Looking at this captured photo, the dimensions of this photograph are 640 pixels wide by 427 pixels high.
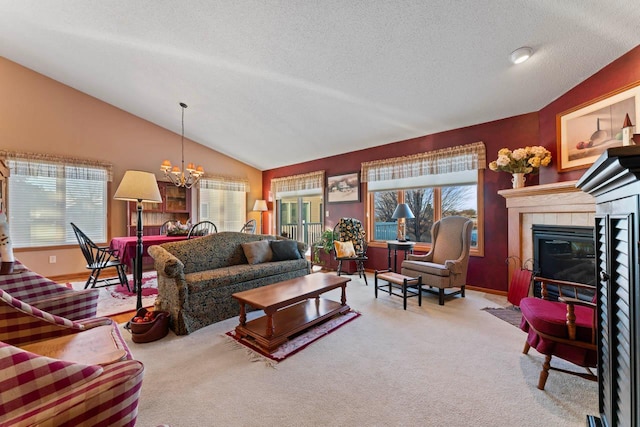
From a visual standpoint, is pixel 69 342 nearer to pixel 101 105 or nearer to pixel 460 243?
pixel 460 243

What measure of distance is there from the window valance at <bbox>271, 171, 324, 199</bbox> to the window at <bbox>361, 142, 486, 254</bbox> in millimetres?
1214

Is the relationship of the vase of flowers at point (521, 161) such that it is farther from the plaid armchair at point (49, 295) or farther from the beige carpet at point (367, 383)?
the plaid armchair at point (49, 295)

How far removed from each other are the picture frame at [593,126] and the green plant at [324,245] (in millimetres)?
3521

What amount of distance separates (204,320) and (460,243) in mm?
3378

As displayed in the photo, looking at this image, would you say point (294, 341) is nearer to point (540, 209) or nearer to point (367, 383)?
point (367, 383)

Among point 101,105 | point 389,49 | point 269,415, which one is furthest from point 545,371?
point 101,105

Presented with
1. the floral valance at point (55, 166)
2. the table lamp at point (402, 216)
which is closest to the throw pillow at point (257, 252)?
the table lamp at point (402, 216)

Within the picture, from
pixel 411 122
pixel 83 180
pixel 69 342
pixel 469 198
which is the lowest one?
pixel 69 342

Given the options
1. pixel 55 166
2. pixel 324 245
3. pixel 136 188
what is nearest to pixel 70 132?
pixel 55 166

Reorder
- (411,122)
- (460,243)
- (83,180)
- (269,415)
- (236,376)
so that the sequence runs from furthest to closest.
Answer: (83,180)
(411,122)
(460,243)
(236,376)
(269,415)

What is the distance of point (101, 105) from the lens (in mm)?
5078

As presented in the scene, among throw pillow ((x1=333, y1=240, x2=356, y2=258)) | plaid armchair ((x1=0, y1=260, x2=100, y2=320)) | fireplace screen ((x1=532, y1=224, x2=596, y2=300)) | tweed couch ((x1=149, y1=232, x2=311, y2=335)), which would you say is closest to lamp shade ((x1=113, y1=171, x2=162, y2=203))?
tweed couch ((x1=149, y1=232, x2=311, y2=335))

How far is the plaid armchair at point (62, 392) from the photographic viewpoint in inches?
29.0

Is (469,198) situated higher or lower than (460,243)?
higher
